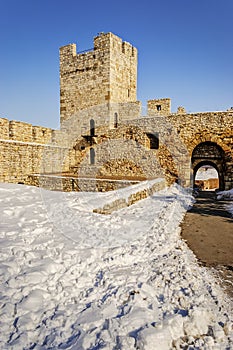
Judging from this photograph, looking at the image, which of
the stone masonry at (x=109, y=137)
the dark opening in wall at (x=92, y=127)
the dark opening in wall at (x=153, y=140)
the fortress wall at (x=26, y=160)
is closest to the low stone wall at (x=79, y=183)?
the stone masonry at (x=109, y=137)

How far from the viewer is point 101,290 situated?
290cm

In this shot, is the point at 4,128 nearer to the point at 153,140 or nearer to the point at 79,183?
the point at 79,183

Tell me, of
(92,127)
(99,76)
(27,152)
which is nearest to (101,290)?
(27,152)

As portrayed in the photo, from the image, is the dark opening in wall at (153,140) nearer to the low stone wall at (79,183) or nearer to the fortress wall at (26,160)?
the low stone wall at (79,183)

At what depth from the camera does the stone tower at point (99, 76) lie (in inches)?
615

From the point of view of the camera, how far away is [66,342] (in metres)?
2.06

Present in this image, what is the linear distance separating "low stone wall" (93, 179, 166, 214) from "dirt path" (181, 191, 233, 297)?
200 cm

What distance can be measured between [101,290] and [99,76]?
15.6 meters

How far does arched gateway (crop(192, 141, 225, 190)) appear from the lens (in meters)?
12.9

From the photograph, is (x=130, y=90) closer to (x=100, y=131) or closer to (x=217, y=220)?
(x=100, y=131)

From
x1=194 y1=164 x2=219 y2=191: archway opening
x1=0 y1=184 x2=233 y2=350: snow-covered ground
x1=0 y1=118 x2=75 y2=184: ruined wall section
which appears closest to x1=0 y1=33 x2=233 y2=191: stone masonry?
x1=0 y1=118 x2=75 y2=184: ruined wall section

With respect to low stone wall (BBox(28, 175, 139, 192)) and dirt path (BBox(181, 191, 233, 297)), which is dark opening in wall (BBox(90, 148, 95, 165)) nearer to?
low stone wall (BBox(28, 175, 139, 192))

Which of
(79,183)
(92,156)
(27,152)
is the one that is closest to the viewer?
(79,183)

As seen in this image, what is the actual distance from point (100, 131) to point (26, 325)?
14.5 m
